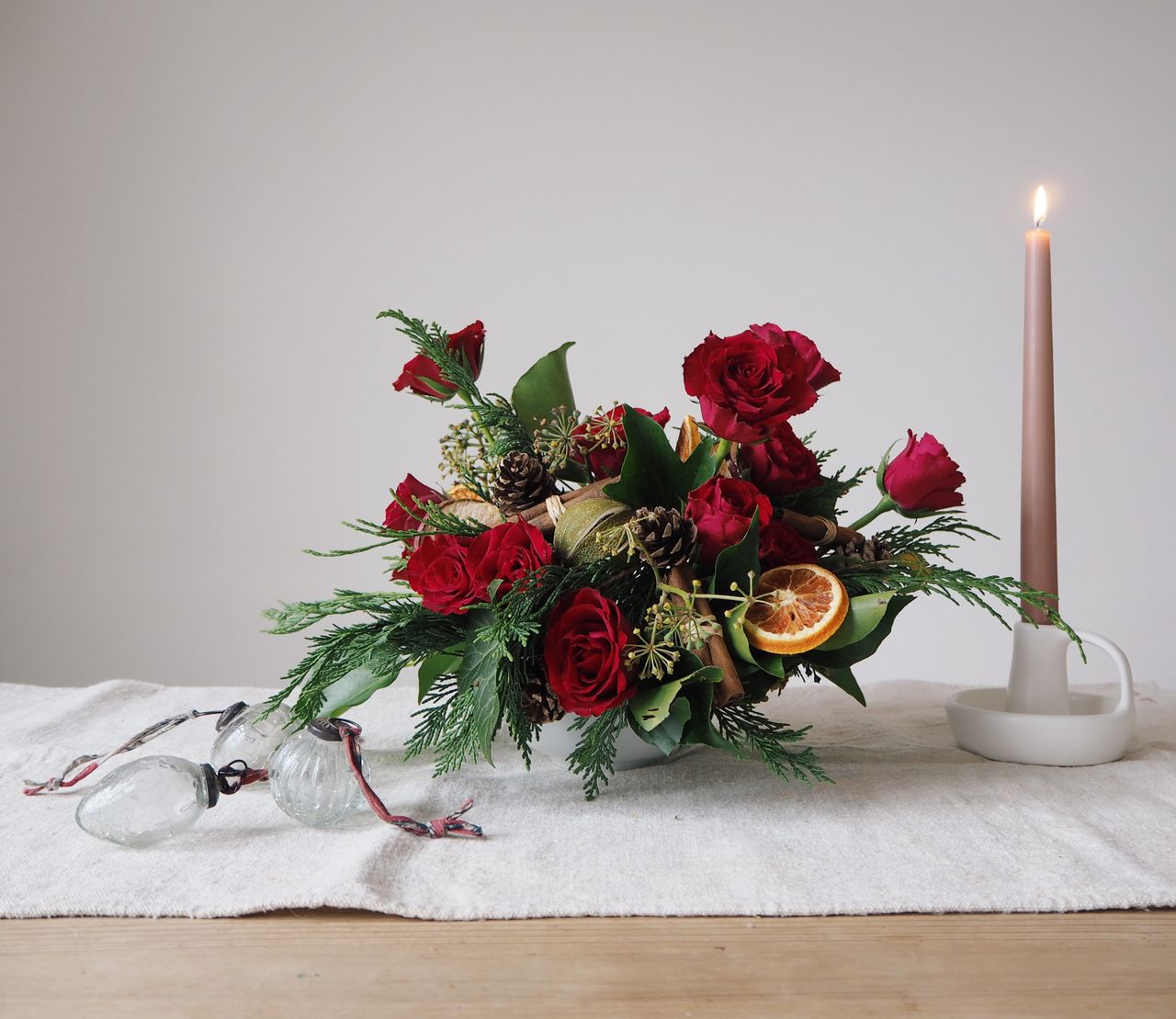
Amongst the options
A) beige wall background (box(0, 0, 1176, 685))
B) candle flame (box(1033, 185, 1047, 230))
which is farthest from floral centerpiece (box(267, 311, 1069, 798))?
beige wall background (box(0, 0, 1176, 685))

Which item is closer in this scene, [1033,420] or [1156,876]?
[1156,876]

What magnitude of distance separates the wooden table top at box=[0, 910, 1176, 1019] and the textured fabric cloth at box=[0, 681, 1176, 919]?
1 centimetres

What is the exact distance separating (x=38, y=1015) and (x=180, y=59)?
6.70 ft

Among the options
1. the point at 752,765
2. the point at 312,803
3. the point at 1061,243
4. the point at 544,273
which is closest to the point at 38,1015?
the point at 312,803

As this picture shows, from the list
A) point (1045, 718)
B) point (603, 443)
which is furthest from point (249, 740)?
point (1045, 718)

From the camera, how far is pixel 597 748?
584 mm

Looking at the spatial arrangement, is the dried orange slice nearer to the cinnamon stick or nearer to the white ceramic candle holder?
the cinnamon stick

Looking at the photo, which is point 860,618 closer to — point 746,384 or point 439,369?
point 746,384

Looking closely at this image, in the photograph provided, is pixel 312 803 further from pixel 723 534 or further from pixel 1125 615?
pixel 1125 615

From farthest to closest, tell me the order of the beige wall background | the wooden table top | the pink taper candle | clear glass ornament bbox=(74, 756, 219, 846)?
the beige wall background
the pink taper candle
clear glass ornament bbox=(74, 756, 219, 846)
the wooden table top

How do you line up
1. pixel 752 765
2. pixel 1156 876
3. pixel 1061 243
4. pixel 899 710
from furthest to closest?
1. pixel 1061 243
2. pixel 899 710
3. pixel 752 765
4. pixel 1156 876

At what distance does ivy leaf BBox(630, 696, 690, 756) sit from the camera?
0.56m

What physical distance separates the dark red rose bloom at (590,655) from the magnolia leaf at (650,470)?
0.08 meters

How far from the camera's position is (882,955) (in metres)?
0.41
